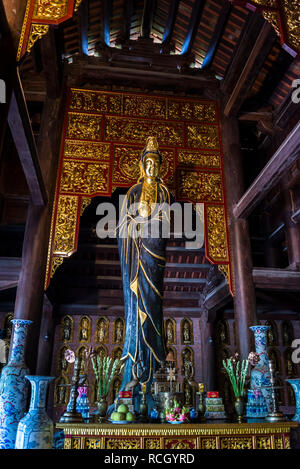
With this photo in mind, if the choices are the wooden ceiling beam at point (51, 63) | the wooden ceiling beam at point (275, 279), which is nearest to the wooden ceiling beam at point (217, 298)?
the wooden ceiling beam at point (275, 279)

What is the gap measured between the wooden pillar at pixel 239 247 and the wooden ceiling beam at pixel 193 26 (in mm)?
1528

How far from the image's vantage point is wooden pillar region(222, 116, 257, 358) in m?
4.86

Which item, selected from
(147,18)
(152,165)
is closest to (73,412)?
(152,165)

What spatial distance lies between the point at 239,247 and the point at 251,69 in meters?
2.58

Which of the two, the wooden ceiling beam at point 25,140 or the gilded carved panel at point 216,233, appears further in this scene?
the gilded carved panel at point 216,233

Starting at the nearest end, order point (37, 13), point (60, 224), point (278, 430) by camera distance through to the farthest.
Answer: point (278, 430) < point (37, 13) < point (60, 224)

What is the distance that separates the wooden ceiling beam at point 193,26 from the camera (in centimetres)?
576

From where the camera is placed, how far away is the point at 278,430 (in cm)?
291

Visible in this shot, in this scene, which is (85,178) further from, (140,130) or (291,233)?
(291,233)

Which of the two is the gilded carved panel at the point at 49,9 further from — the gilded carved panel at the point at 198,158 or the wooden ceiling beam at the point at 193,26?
the wooden ceiling beam at the point at 193,26

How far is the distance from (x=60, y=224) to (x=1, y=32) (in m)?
2.85

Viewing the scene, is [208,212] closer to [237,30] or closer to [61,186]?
[61,186]
